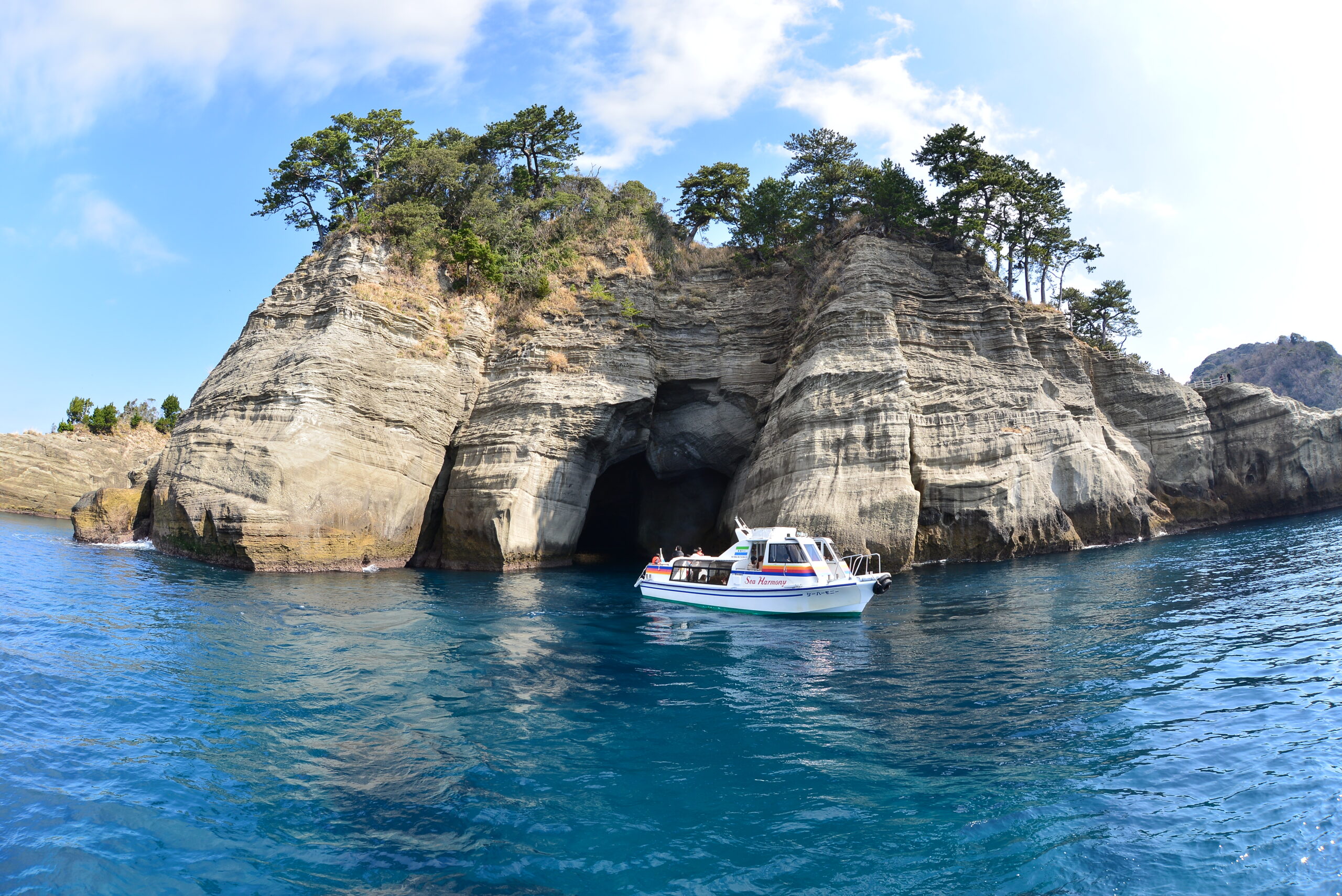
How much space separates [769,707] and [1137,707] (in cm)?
510

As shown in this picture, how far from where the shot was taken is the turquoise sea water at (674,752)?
252 inches

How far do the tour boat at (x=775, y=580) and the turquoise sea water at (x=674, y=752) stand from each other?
2.31 meters

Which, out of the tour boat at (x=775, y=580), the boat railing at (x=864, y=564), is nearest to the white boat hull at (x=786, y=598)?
the tour boat at (x=775, y=580)

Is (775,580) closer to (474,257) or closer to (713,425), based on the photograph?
(713,425)

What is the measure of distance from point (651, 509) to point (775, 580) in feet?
63.7

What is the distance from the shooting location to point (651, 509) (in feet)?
129

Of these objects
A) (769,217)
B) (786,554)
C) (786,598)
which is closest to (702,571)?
(786,554)

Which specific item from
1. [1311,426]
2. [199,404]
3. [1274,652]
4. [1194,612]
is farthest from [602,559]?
[1311,426]

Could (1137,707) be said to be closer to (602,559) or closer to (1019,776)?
(1019,776)

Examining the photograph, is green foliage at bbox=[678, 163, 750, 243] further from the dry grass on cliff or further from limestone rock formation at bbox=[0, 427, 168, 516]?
limestone rock formation at bbox=[0, 427, 168, 516]

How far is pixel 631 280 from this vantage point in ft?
119

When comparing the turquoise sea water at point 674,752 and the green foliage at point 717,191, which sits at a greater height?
the green foliage at point 717,191

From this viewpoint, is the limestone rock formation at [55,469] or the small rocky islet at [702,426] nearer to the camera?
the small rocky islet at [702,426]

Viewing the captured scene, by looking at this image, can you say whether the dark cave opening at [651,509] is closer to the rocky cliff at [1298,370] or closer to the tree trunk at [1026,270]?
the tree trunk at [1026,270]
